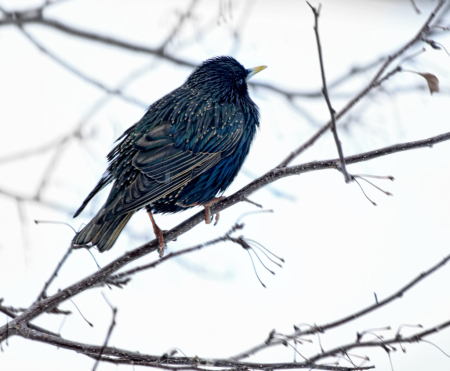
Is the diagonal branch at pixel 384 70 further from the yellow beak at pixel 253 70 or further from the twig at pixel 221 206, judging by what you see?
the yellow beak at pixel 253 70

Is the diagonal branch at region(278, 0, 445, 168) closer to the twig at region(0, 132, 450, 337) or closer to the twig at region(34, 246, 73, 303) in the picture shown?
the twig at region(0, 132, 450, 337)

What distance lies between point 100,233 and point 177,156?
0.77 meters

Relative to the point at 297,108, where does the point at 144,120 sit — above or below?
below

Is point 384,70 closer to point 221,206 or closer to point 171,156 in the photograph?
point 221,206

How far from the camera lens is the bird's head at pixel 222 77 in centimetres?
404

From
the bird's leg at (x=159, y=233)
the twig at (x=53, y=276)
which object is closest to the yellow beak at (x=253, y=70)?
the bird's leg at (x=159, y=233)

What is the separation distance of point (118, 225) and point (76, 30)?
1632mm

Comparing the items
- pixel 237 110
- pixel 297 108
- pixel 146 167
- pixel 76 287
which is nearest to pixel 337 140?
pixel 76 287

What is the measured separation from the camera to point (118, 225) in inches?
127

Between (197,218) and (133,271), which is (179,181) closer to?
(197,218)

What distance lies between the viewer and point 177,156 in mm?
3529

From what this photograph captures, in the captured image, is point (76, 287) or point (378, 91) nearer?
Result: point (76, 287)

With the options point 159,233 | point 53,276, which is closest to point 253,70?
point 159,233

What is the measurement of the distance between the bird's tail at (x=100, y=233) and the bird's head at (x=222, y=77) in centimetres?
134
